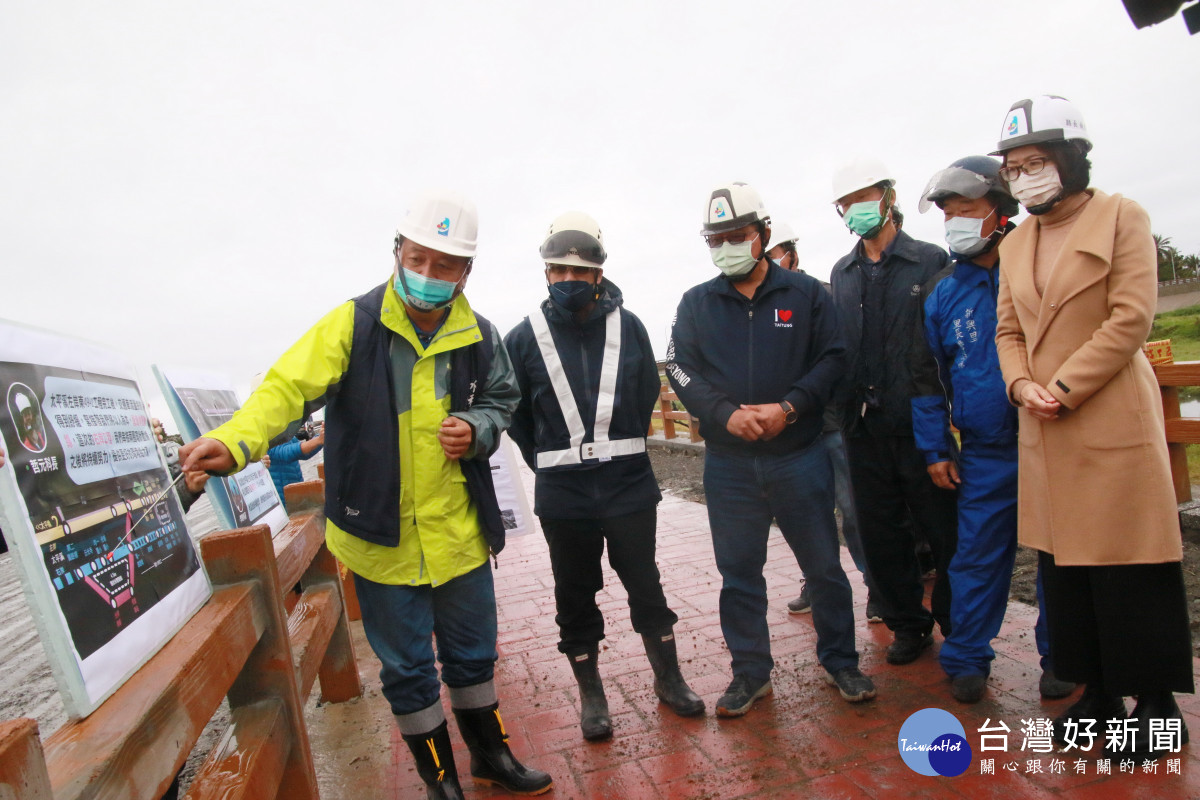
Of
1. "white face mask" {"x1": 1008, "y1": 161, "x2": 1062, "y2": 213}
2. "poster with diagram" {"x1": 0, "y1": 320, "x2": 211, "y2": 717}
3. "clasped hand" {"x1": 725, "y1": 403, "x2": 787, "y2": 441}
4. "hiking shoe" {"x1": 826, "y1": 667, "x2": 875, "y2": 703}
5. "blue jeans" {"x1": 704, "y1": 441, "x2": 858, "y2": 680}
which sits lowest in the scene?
"hiking shoe" {"x1": 826, "y1": 667, "x2": 875, "y2": 703}

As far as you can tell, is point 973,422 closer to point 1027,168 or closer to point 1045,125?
point 1027,168

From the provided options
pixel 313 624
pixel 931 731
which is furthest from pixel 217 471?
pixel 931 731

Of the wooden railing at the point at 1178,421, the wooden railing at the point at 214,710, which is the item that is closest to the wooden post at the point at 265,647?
the wooden railing at the point at 214,710

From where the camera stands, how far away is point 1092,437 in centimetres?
289

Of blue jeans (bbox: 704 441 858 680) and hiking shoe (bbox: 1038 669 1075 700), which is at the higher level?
blue jeans (bbox: 704 441 858 680)

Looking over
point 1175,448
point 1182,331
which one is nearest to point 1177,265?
point 1182,331

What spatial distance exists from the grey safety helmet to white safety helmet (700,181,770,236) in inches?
29.9

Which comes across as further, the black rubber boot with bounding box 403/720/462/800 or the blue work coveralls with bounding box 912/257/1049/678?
the blue work coveralls with bounding box 912/257/1049/678

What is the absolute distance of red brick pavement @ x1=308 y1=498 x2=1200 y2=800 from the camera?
110 inches

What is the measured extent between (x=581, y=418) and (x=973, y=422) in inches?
66.0

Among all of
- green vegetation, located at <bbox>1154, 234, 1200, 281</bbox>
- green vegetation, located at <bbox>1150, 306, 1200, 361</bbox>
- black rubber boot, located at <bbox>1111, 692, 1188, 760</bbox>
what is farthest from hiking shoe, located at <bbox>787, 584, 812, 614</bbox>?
green vegetation, located at <bbox>1154, 234, 1200, 281</bbox>

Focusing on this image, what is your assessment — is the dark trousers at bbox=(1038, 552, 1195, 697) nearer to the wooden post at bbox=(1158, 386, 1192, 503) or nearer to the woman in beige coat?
the woman in beige coat

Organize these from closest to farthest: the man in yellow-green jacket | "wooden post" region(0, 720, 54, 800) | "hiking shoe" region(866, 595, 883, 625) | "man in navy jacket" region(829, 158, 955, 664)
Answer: "wooden post" region(0, 720, 54, 800)
the man in yellow-green jacket
"man in navy jacket" region(829, 158, 955, 664)
"hiking shoe" region(866, 595, 883, 625)

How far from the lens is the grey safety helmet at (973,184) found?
11.5 feet
